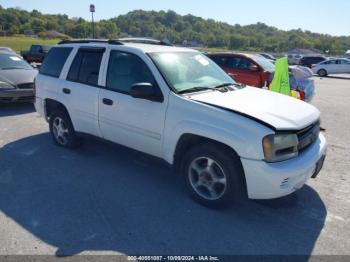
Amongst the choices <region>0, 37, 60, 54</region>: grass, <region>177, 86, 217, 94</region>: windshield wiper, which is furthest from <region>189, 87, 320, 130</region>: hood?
<region>0, 37, 60, 54</region>: grass

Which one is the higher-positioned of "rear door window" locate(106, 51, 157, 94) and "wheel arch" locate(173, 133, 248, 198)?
"rear door window" locate(106, 51, 157, 94)

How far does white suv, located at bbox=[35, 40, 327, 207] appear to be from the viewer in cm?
329

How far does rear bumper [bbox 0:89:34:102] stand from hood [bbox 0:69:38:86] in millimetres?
282

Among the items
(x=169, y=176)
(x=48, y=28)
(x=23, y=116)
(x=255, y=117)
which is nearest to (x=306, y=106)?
(x=255, y=117)

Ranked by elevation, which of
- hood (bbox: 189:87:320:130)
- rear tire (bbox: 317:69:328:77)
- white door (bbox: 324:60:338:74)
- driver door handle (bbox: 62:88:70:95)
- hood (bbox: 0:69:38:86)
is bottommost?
rear tire (bbox: 317:69:328:77)

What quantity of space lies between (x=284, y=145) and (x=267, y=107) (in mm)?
581

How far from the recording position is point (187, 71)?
4.30 metres

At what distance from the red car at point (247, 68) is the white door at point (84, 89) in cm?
588

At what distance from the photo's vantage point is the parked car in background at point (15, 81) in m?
8.47

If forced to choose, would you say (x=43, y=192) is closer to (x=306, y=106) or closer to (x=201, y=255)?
(x=201, y=255)

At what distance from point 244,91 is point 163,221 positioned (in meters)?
2.04

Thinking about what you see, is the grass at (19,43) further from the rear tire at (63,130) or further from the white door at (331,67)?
the rear tire at (63,130)

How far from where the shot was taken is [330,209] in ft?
12.6

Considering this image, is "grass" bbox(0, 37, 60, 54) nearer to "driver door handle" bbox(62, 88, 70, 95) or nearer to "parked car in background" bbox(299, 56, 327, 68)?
"parked car in background" bbox(299, 56, 327, 68)
